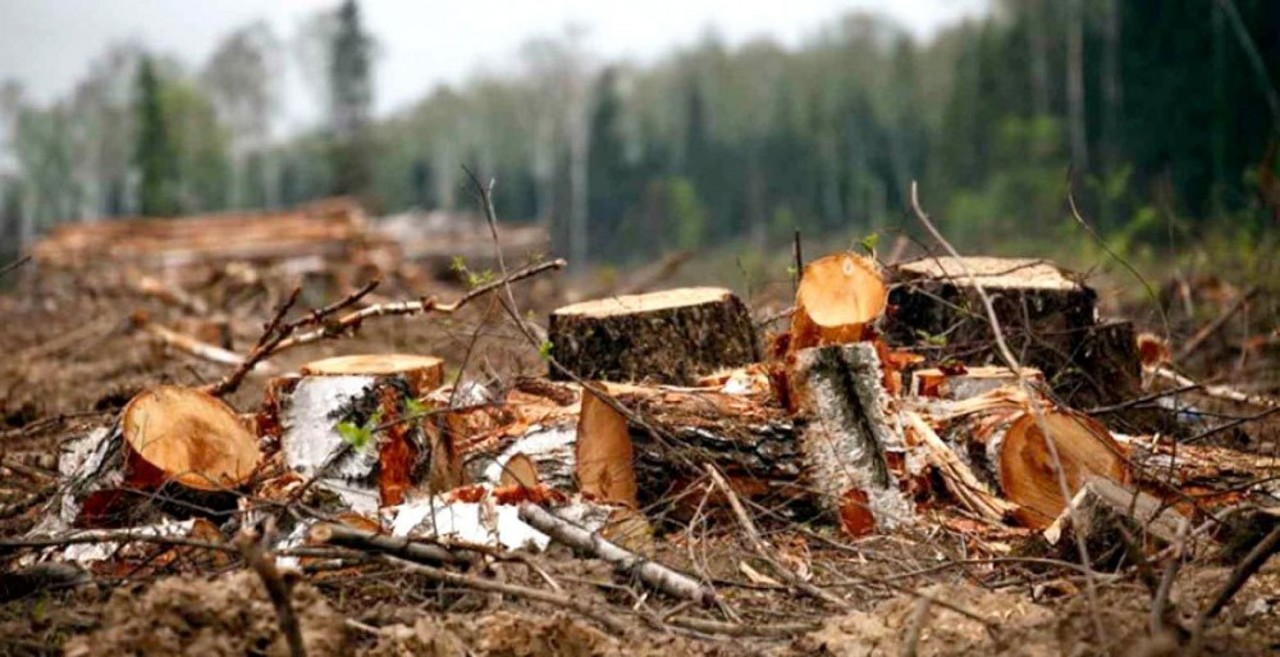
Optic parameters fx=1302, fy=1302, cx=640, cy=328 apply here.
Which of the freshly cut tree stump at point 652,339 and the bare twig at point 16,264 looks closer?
the bare twig at point 16,264

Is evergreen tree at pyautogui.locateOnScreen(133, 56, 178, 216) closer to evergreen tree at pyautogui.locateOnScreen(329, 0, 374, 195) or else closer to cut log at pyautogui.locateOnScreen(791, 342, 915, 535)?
evergreen tree at pyautogui.locateOnScreen(329, 0, 374, 195)

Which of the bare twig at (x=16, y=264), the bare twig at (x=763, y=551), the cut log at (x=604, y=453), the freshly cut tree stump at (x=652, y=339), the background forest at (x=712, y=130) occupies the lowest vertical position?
the bare twig at (x=763, y=551)

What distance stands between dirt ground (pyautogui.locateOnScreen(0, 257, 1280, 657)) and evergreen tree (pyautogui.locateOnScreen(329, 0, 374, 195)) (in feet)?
139

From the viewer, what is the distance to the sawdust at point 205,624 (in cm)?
293

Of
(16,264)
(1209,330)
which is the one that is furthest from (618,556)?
(1209,330)

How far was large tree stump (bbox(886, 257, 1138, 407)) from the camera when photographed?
19.5 ft

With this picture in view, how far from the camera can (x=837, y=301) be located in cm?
502

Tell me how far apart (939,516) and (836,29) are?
62013 mm

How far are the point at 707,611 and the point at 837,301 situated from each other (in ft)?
5.39

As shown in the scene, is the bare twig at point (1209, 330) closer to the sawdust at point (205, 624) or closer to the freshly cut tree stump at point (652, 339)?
the freshly cut tree stump at point (652, 339)

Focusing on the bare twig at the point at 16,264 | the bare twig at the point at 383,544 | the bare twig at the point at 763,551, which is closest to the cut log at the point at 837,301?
the bare twig at the point at 763,551

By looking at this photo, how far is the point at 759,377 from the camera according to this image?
17.1ft

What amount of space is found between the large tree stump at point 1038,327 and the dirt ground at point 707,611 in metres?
1.46

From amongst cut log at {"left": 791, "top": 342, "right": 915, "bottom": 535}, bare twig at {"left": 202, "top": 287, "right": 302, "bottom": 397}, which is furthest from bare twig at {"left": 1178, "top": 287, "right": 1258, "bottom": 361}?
bare twig at {"left": 202, "top": 287, "right": 302, "bottom": 397}
